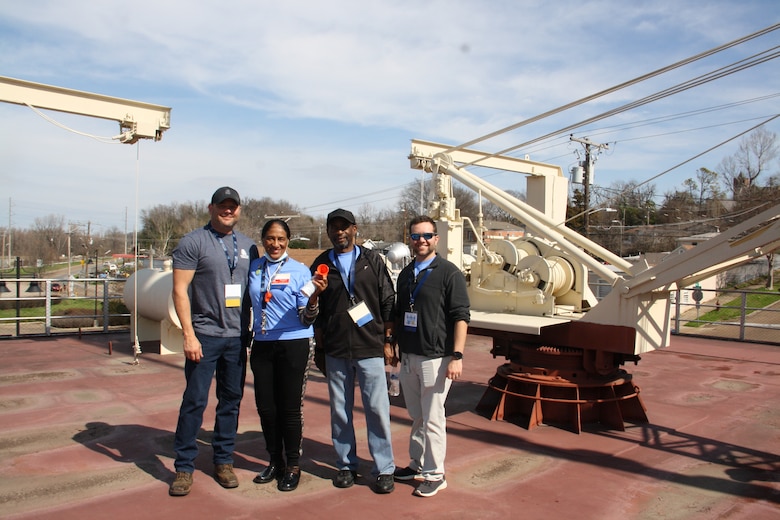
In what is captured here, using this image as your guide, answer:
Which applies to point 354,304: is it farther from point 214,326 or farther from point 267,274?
point 214,326

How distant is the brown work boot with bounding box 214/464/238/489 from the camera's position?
4.53 metres

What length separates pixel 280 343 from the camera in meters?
4.46

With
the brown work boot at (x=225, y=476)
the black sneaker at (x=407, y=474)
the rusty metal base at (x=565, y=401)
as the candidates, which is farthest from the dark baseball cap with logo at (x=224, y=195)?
the rusty metal base at (x=565, y=401)

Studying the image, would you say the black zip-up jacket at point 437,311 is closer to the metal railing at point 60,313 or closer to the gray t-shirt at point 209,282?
the gray t-shirt at point 209,282

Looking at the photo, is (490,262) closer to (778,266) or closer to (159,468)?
(159,468)

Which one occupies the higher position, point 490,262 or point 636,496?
point 490,262

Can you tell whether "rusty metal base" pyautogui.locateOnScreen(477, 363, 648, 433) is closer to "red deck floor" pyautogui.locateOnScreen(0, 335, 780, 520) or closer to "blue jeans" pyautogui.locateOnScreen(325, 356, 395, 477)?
"red deck floor" pyautogui.locateOnScreen(0, 335, 780, 520)

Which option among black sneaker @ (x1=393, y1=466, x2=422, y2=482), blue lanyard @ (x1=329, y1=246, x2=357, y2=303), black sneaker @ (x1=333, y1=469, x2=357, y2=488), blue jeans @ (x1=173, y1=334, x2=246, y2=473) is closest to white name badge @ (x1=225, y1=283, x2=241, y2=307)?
blue jeans @ (x1=173, y1=334, x2=246, y2=473)

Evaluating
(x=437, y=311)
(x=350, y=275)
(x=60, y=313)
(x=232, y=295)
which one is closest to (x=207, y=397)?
(x=232, y=295)

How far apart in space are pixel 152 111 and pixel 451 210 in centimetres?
551

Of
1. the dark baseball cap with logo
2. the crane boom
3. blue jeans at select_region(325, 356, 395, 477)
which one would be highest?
the crane boom

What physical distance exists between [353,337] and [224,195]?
145 cm

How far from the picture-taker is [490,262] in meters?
7.93

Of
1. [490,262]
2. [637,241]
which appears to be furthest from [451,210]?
[637,241]
